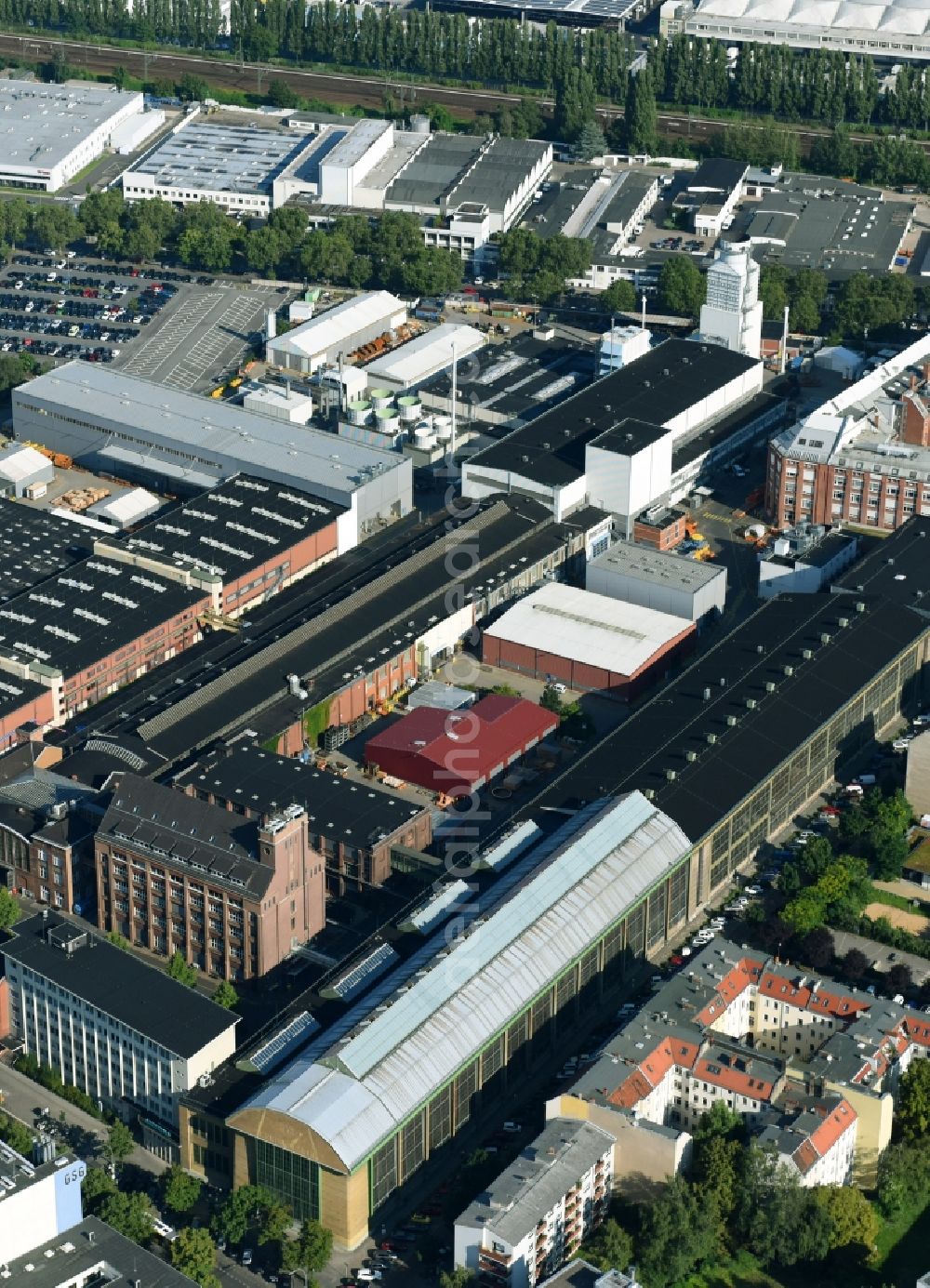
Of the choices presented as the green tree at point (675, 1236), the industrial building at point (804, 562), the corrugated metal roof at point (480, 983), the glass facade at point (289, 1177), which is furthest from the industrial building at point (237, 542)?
the green tree at point (675, 1236)

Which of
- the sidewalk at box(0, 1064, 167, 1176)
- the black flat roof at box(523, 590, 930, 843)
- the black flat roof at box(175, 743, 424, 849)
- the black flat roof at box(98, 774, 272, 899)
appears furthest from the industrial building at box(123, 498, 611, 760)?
the sidewalk at box(0, 1064, 167, 1176)

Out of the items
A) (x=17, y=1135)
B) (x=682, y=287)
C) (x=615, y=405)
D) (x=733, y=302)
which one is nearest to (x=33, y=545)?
(x=615, y=405)

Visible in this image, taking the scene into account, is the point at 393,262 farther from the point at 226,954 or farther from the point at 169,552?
the point at 226,954

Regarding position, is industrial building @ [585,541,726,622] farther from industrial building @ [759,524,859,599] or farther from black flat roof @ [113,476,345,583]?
black flat roof @ [113,476,345,583]

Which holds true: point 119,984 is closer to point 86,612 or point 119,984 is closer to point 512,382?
point 86,612

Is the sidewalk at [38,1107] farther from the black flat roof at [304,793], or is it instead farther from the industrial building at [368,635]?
the industrial building at [368,635]

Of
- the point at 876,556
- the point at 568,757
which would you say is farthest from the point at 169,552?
the point at 876,556
